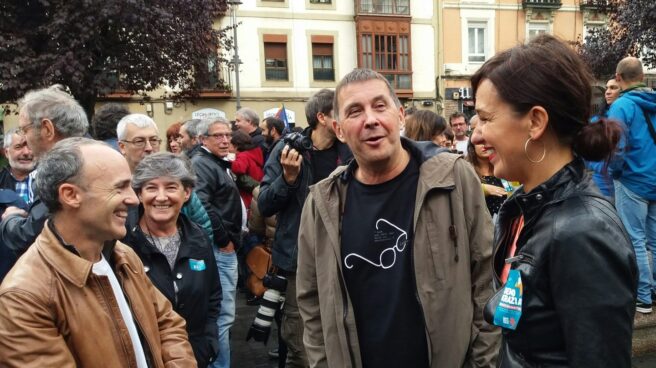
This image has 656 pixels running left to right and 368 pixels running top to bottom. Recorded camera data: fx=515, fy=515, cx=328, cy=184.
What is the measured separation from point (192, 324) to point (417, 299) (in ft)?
5.07

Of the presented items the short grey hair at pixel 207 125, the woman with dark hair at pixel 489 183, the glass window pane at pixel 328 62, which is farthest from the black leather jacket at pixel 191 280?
the glass window pane at pixel 328 62

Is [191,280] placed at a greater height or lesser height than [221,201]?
lesser

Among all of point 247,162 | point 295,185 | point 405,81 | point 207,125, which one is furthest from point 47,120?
point 405,81

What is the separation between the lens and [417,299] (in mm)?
2094

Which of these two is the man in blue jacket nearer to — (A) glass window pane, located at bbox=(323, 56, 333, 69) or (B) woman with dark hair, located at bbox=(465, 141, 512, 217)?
(B) woman with dark hair, located at bbox=(465, 141, 512, 217)

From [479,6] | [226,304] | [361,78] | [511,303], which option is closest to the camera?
[511,303]

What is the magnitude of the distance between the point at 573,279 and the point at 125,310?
5.59 ft

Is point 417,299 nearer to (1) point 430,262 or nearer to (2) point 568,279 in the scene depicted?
(1) point 430,262

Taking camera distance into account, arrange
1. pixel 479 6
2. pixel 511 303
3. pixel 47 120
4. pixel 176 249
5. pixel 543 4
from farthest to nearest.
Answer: pixel 543 4 → pixel 479 6 → pixel 176 249 → pixel 47 120 → pixel 511 303

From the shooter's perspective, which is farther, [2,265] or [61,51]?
[61,51]


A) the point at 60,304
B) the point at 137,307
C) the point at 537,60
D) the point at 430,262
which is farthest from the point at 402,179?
the point at 60,304

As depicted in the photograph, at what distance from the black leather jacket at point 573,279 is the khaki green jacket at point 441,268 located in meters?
0.59

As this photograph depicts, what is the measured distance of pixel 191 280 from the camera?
3.00 meters

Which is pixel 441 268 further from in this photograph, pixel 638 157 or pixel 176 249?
pixel 638 157
